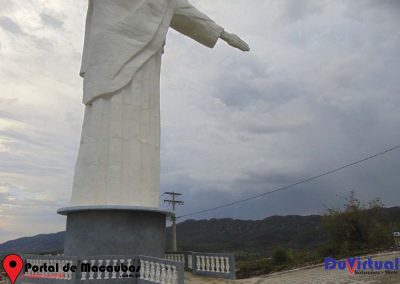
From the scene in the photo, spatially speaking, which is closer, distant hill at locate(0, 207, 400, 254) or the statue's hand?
the statue's hand

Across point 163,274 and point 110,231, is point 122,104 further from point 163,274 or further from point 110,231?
point 163,274

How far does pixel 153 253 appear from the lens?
11141mm

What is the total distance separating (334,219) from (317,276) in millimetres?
11371

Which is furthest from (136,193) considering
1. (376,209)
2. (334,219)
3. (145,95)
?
(376,209)

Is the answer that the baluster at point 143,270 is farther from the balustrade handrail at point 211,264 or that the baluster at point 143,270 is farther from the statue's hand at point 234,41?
the statue's hand at point 234,41

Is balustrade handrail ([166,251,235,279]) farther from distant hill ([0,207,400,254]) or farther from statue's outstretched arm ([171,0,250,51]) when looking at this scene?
distant hill ([0,207,400,254])

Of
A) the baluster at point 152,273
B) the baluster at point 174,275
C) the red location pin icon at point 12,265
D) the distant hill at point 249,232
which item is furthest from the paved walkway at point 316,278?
the distant hill at point 249,232

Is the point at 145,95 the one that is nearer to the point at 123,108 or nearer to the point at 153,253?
the point at 123,108

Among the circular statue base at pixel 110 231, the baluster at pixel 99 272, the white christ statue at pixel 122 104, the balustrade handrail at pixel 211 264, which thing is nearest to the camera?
the baluster at pixel 99 272

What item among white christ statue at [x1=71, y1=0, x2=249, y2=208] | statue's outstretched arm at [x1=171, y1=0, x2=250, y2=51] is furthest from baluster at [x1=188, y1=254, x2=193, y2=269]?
statue's outstretched arm at [x1=171, y1=0, x2=250, y2=51]

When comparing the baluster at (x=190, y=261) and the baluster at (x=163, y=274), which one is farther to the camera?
the baluster at (x=190, y=261)

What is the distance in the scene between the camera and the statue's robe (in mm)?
11367

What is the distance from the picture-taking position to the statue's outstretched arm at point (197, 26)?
13.9 meters

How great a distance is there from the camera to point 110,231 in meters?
10.5
